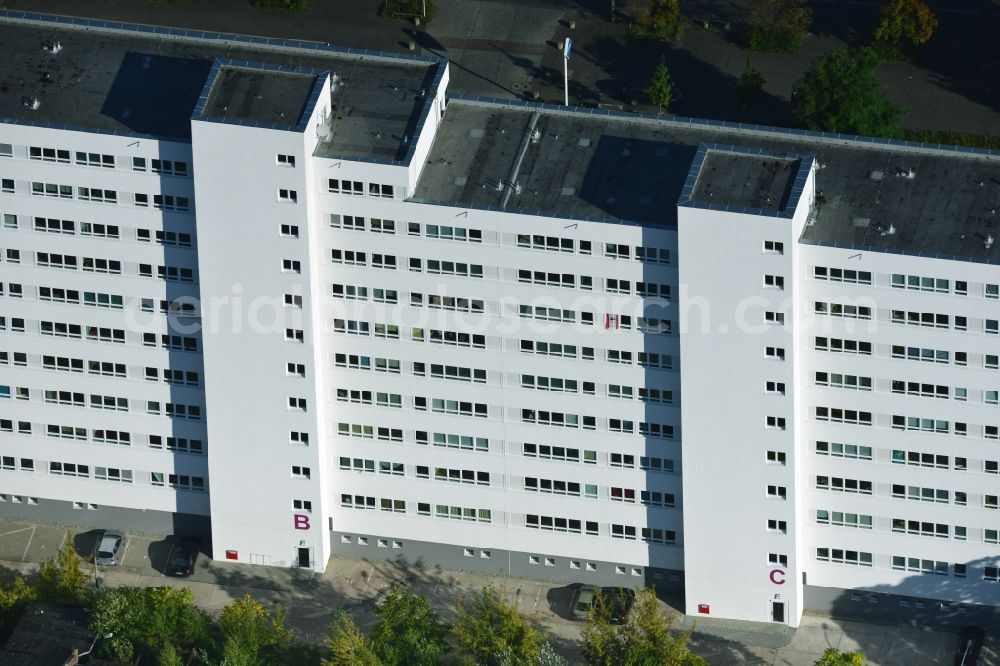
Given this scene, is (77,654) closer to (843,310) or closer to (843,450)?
(843,450)

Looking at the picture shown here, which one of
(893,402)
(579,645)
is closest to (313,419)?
(579,645)

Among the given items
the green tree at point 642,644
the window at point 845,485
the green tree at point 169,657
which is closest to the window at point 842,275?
the window at point 845,485

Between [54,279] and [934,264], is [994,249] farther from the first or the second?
[54,279]

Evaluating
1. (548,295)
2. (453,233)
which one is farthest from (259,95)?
(548,295)

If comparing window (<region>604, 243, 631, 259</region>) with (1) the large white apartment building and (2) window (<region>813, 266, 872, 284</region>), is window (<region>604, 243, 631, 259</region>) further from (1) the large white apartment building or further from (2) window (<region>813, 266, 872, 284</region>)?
(2) window (<region>813, 266, 872, 284</region>)

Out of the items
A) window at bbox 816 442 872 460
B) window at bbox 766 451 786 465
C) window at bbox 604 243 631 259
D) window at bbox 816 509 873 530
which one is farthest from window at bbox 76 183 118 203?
window at bbox 816 509 873 530

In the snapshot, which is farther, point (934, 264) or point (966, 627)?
point (966, 627)
